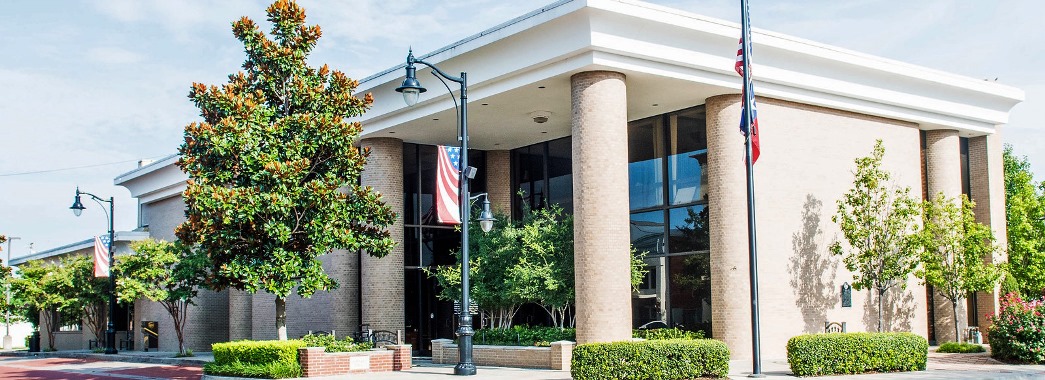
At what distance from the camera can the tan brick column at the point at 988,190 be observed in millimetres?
36906

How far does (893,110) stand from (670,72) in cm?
964

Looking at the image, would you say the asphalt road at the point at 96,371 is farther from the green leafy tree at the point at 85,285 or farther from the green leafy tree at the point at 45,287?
the green leafy tree at the point at 45,287

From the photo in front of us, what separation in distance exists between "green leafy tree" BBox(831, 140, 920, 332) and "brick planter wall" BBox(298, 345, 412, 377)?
13392 mm

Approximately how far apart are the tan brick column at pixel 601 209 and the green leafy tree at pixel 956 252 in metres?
10.5

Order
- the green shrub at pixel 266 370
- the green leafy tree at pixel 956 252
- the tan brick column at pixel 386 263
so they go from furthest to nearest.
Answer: the tan brick column at pixel 386 263, the green leafy tree at pixel 956 252, the green shrub at pixel 266 370

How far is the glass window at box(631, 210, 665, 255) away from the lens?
107 feet

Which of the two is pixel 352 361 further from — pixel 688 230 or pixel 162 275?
pixel 162 275

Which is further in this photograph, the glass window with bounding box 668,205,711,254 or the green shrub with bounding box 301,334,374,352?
the glass window with bounding box 668,205,711,254

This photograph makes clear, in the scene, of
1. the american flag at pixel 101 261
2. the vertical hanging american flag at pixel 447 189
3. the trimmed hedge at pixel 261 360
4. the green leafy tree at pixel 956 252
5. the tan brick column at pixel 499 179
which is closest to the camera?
the trimmed hedge at pixel 261 360

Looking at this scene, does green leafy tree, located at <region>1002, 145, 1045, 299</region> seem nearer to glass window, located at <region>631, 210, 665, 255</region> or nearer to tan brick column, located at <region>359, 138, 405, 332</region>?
glass window, located at <region>631, 210, 665, 255</region>

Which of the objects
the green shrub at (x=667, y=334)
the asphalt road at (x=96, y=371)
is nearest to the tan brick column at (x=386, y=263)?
the asphalt road at (x=96, y=371)

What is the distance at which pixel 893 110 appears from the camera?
33.7 metres

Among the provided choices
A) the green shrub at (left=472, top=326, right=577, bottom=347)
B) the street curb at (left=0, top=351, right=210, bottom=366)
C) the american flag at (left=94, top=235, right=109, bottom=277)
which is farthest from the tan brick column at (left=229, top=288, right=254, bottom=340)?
the green shrub at (left=472, top=326, right=577, bottom=347)

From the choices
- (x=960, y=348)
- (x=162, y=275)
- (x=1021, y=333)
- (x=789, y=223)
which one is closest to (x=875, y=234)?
(x=789, y=223)
